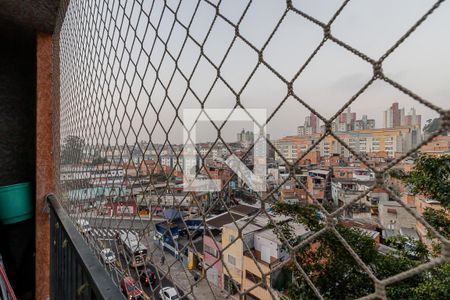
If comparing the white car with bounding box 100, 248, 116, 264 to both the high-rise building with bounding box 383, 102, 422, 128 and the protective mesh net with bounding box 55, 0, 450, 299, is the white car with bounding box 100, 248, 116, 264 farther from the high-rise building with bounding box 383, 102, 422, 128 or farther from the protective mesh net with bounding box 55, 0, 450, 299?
the high-rise building with bounding box 383, 102, 422, 128

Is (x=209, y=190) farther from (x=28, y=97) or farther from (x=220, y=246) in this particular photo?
(x=28, y=97)

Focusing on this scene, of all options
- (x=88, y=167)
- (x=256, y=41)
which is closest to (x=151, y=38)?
(x=256, y=41)

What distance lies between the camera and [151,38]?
0.66 meters

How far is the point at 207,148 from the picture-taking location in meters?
0.55

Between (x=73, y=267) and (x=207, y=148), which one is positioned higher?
(x=207, y=148)


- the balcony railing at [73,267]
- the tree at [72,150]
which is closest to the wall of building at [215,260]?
the balcony railing at [73,267]

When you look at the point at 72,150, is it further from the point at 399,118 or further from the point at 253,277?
the point at 399,118

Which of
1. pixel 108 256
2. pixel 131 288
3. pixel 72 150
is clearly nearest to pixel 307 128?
pixel 131 288

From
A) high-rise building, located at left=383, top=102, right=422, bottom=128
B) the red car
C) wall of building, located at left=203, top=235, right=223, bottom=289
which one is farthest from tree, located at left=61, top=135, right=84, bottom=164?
high-rise building, located at left=383, top=102, right=422, bottom=128

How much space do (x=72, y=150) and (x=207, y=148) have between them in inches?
44.6

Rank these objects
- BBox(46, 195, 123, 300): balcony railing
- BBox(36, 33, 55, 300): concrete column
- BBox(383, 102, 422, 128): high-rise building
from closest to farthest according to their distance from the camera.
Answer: BBox(383, 102, 422, 128): high-rise building, BBox(46, 195, 123, 300): balcony railing, BBox(36, 33, 55, 300): concrete column

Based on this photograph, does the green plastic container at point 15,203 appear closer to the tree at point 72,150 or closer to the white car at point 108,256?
the tree at point 72,150

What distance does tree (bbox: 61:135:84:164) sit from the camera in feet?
4.13

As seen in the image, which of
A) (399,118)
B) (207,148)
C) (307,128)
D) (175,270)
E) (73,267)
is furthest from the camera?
(73,267)
